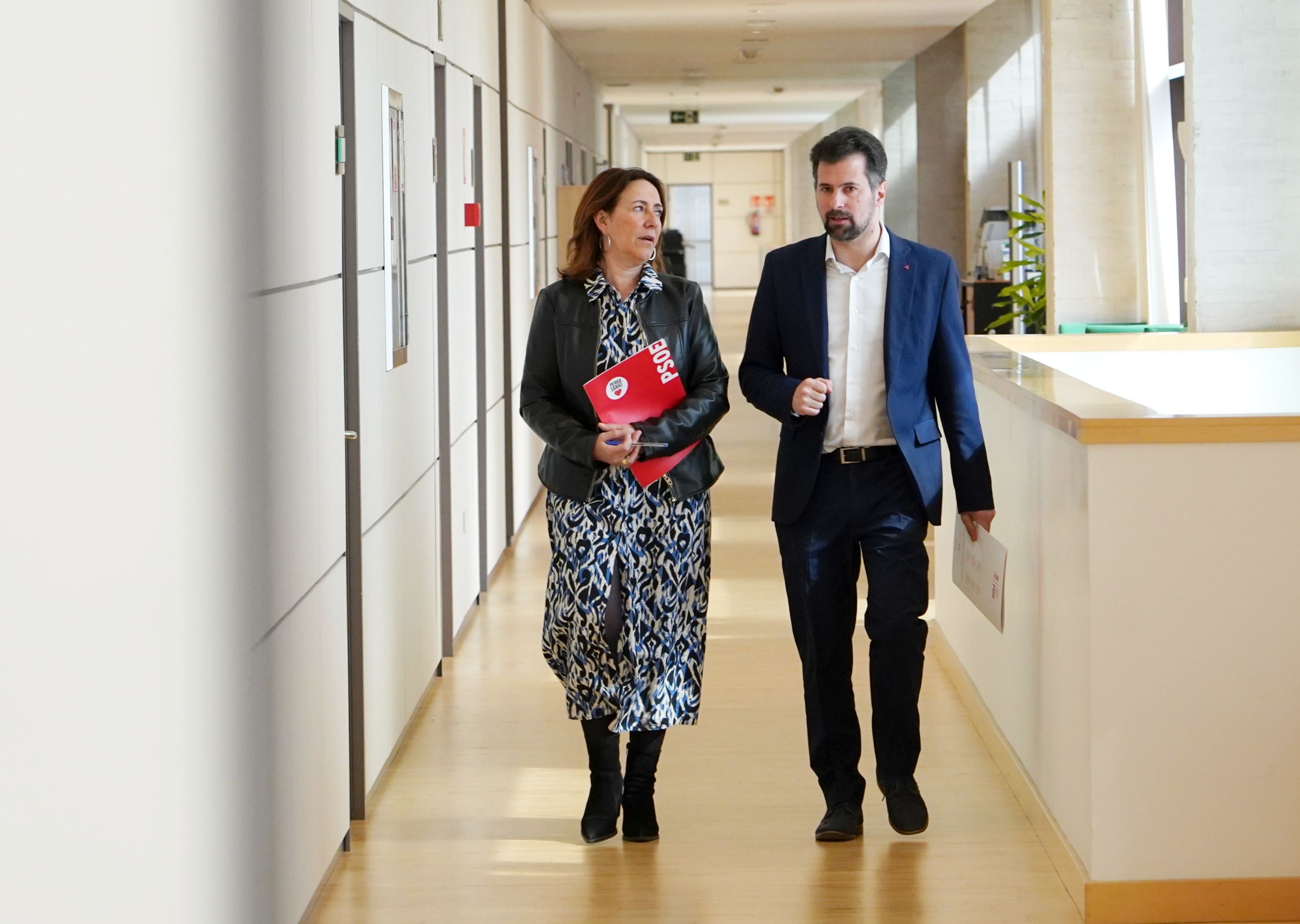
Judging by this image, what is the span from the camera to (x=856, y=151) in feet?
11.3

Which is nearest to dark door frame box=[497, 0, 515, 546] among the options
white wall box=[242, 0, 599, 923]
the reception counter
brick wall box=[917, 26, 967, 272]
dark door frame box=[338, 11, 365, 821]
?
white wall box=[242, 0, 599, 923]

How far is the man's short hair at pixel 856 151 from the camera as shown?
11.3 feet

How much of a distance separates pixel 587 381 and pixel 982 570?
1137 millimetres

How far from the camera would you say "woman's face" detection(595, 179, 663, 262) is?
3.53m

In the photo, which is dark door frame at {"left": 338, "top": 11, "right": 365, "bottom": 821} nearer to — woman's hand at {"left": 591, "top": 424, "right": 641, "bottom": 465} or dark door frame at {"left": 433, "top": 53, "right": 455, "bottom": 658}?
woman's hand at {"left": 591, "top": 424, "right": 641, "bottom": 465}

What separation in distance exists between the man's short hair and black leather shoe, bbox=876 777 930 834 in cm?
148

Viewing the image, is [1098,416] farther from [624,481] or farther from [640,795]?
[640,795]

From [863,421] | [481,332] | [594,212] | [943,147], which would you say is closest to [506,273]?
[481,332]

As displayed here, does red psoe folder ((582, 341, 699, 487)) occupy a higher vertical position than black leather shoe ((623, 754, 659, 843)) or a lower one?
higher

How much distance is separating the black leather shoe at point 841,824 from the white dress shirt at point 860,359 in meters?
0.93

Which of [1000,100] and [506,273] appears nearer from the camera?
[506,273]

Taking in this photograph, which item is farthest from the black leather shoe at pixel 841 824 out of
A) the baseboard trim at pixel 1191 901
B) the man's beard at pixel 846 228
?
the man's beard at pixel 846 228

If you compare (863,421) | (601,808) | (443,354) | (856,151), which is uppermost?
(856,151)

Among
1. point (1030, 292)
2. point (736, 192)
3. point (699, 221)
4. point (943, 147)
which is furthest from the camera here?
point (699, 221)
